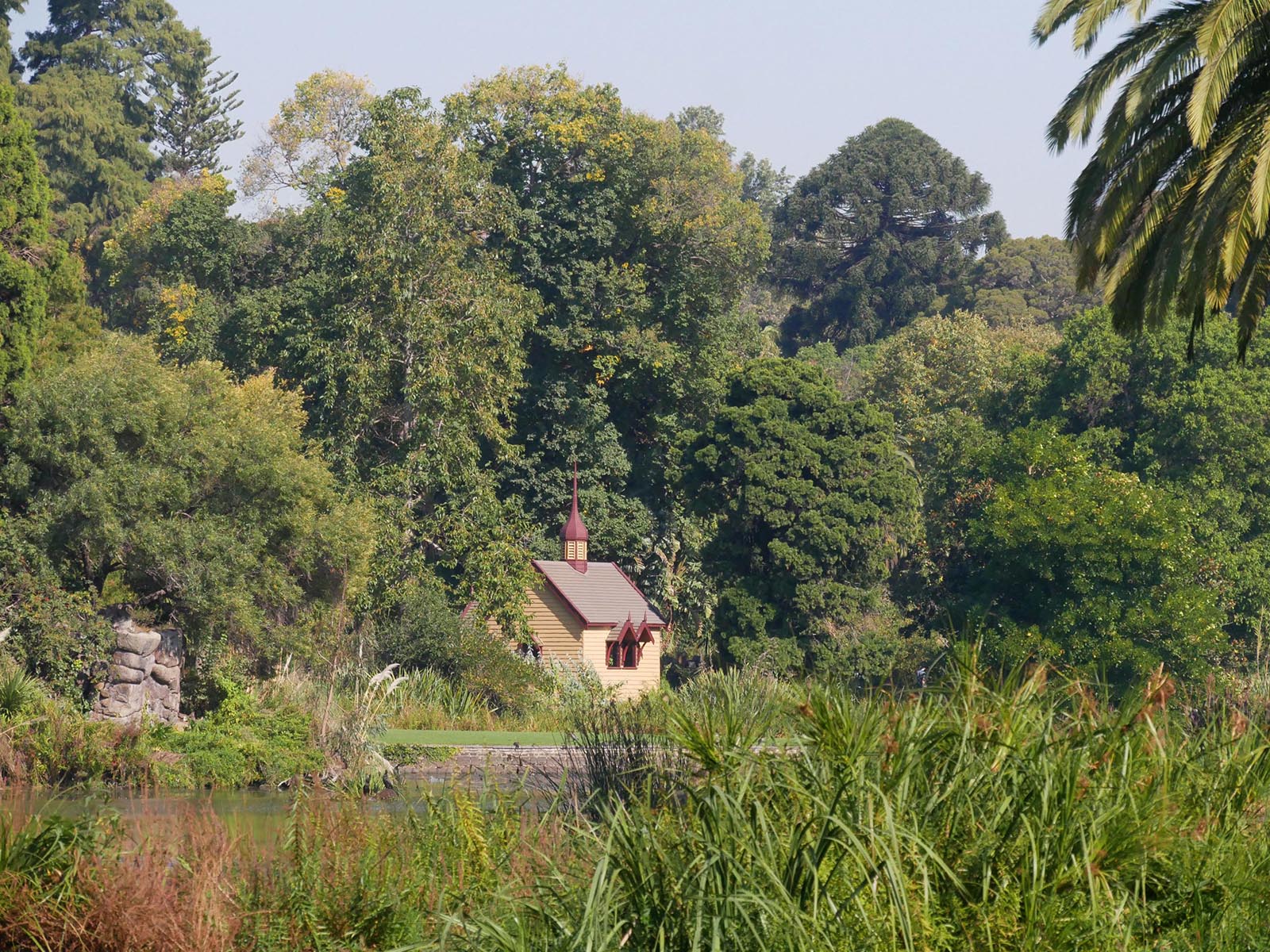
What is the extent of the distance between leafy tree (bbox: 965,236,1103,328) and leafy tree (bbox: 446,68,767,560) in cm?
2491

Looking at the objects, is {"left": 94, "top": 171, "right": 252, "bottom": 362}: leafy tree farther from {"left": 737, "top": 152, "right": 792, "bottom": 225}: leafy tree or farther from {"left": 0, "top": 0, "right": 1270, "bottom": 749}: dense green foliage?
{"left": 737, "top": 152, "right": 792, "bottom": 225}: leafy tree

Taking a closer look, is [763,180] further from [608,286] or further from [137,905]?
[137,905]

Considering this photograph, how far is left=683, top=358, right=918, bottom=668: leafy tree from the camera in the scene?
42.5 m

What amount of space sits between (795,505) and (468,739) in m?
17.5

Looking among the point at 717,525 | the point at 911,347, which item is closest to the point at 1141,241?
the point at 717,525

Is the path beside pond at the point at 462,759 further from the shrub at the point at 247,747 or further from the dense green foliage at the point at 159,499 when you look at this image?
the dense green foliage at the point at 159,499

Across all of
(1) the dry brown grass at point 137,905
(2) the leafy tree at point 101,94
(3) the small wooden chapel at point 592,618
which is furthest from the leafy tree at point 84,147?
(1) the dry brown grass at point 137,905

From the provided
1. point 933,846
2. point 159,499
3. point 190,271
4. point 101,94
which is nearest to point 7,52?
point 101,94

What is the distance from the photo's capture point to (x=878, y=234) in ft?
265

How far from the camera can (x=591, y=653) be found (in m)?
43.8

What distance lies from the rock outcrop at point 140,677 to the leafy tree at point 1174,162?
17020mm

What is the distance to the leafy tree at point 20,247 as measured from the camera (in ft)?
89.4

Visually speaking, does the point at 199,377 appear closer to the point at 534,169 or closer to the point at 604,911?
the point at 534,169

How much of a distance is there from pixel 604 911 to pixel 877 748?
1.73m
